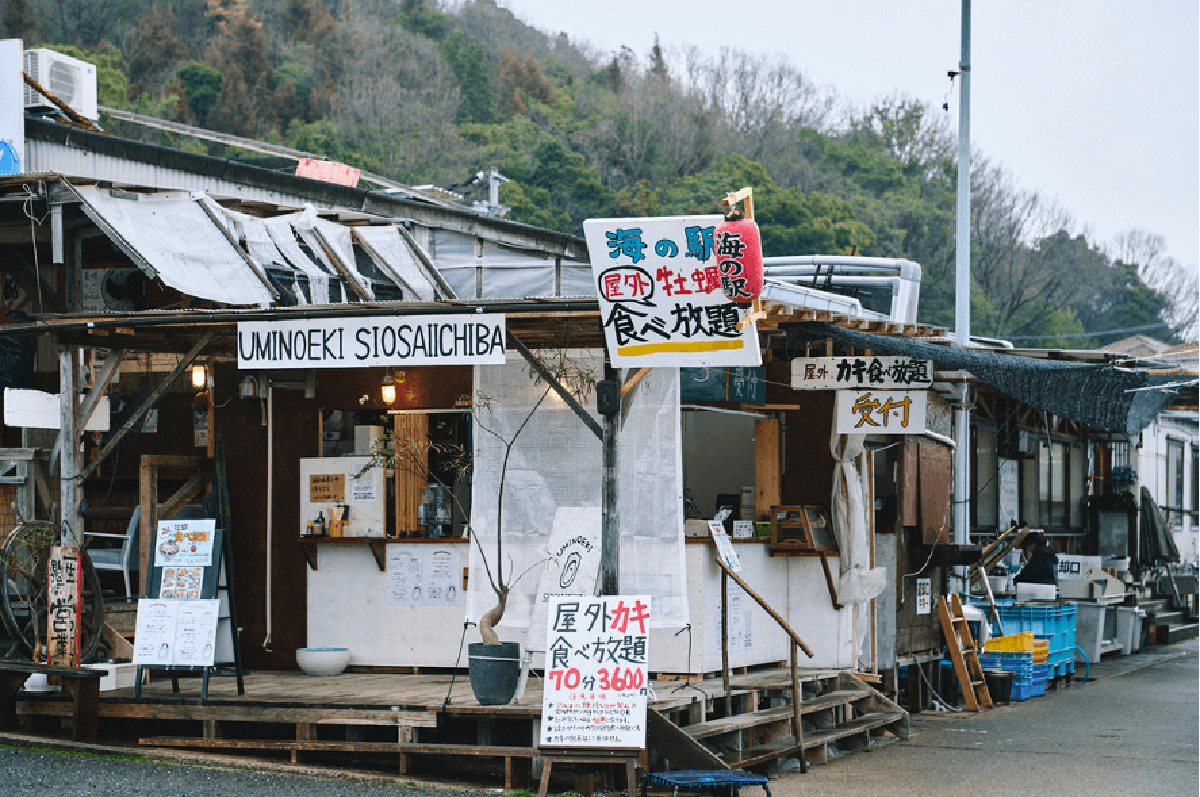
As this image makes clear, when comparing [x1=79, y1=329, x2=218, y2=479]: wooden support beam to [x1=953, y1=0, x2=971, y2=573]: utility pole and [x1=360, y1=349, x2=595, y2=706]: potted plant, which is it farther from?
[x1=953, y1=0, x2=971, y2=573]: utility pole

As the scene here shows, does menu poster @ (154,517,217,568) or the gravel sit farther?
menu poster @ (154,517,217,568)

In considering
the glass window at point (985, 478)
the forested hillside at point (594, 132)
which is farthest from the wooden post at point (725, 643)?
the forested hillside at point (594, 132)

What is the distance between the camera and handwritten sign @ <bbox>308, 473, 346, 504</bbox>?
12125 mm

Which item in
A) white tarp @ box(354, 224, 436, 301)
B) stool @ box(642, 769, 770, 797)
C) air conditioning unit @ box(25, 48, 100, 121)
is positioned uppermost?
air conditioning unit @ box(25, 48, 100, 121)

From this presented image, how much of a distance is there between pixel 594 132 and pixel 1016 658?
39071mm

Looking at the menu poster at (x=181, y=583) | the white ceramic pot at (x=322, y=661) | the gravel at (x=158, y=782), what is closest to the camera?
the gravel at (x=158, y=782)

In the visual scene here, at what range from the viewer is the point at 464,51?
60.0 m

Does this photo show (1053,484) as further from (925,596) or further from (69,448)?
(69,448)

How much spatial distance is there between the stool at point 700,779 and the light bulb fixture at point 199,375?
5.94 m

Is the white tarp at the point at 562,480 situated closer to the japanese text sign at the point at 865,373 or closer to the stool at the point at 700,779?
the stool at the point at 700,779

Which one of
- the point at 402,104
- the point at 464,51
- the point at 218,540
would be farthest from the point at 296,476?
the point at 464,51

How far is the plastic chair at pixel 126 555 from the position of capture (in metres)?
12.4

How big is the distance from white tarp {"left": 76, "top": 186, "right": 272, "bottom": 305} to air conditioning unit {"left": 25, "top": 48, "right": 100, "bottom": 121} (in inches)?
289

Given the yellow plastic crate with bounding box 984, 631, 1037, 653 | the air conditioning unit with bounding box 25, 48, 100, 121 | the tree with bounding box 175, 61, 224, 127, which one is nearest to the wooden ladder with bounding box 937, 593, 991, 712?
the yellow plastic crate with bounding box 984, 631, 1037, 653
